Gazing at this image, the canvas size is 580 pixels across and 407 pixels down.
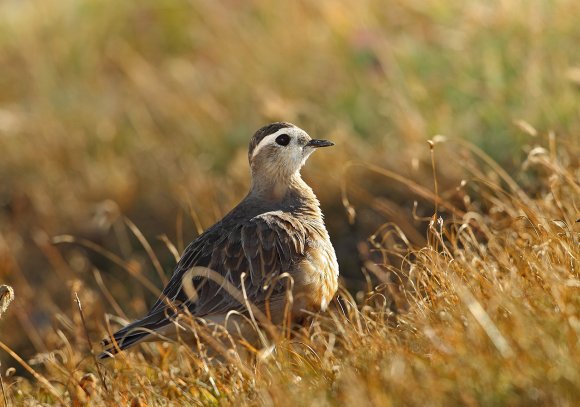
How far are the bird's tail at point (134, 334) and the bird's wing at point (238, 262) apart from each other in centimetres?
12

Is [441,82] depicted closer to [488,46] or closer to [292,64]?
[488,46]

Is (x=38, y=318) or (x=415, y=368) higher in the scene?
(x=415, y=368)

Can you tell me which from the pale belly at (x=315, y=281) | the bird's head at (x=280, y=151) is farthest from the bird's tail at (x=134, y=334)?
the bird's head at (x=280, y=151)

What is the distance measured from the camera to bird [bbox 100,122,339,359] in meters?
5.83

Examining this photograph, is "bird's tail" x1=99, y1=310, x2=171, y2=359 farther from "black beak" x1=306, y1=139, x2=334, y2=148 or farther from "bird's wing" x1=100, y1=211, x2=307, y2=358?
"black beak" x1=306, y1=139, x2=334, y2=148

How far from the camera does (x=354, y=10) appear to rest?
Result: 1193 cm

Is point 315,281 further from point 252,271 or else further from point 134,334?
point 134,334

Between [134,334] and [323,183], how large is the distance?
395 centimetres

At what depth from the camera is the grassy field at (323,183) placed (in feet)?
14.4

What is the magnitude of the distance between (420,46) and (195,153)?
2.70 meters

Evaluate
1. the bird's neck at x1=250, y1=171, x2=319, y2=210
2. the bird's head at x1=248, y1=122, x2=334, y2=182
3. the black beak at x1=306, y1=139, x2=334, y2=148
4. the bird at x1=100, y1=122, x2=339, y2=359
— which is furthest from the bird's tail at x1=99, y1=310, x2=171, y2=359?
the black beak at x1=306, y1=139, x2=334, y2=148

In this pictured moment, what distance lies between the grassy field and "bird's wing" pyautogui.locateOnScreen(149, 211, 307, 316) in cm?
27

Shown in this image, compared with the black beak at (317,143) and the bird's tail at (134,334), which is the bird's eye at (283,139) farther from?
the bird's tail at (134,334)

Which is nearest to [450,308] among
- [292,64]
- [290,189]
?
[290,189]
